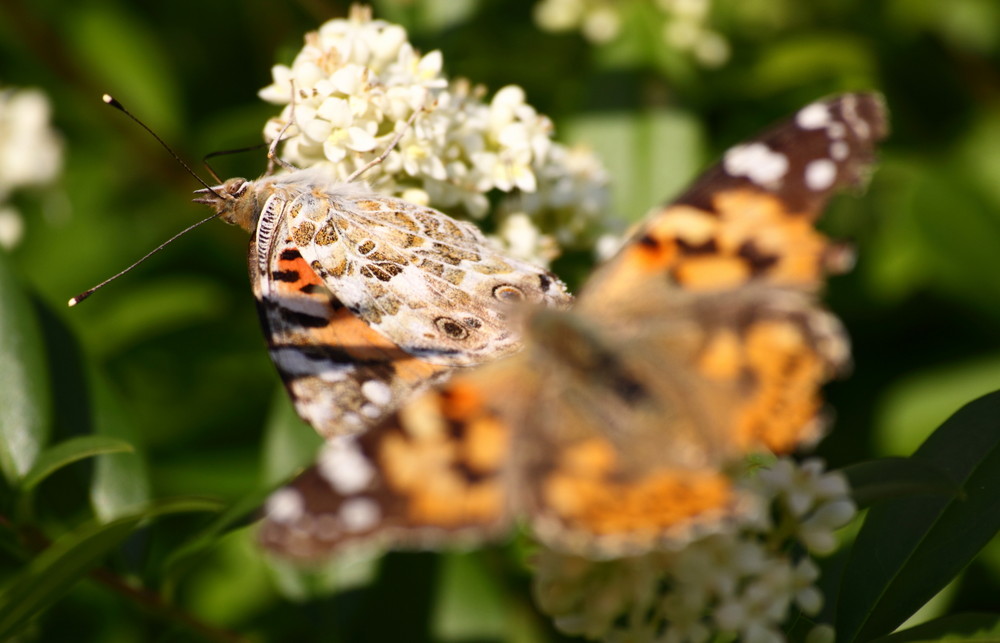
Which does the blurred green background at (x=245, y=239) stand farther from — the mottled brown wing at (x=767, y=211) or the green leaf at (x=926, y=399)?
the mottled brown wing at (x=767, y=211)

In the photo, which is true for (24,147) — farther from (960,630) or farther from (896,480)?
(960,630)

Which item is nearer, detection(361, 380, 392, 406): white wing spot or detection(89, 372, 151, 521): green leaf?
detection(361, 380, 392, 406): white wing spot

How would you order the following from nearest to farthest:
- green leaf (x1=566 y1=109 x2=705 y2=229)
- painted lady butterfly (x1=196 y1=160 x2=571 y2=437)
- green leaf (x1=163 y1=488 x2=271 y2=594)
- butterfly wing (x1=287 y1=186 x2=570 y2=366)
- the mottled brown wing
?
1. the mottled brown wing
2. green leaf (x1=163 y1=488 x2=271 y2=594)
3. painted lady butterfly (x1=196 y1=160 x2=571 y2=437)
4. butterfly wing (x1=287 y1=186 x2=570 y2=366)
5. green leaf (x1=566 y1=109 x2=705 y2=229)

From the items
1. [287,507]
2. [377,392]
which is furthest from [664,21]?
[287,507]

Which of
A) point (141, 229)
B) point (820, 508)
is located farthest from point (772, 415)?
point (141, 229)

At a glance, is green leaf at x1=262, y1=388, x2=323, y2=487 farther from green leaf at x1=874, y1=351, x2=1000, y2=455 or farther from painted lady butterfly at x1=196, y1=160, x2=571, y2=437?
green leaf at x1=874, y1=351, x2=1000, y2=455

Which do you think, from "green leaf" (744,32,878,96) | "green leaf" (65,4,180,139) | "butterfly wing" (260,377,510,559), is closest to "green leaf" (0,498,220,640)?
"butterfly wing" (260,377,510,559)

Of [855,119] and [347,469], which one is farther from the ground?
[855,119]
